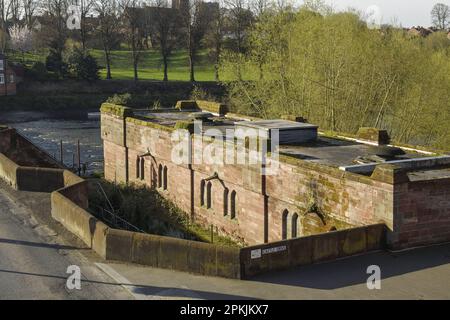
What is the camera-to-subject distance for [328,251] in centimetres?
1652

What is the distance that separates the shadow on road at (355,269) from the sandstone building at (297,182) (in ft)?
2.30

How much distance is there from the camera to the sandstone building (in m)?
18.5

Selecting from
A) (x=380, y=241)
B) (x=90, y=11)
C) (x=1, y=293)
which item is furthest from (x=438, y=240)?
(x=90, y=11)

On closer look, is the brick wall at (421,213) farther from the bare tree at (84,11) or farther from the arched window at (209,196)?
the bare tree at (84,11)

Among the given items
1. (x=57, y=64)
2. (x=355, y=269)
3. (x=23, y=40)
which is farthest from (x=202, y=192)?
(x=23, y=40)

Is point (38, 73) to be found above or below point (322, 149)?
above

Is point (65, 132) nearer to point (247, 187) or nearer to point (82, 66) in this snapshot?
point (82, 66)

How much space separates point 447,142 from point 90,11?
229 ft

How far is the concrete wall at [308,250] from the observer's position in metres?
15.5

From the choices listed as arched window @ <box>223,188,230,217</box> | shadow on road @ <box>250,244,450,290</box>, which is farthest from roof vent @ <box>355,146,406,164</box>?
arched window @ <box>223,188,230,217</box>

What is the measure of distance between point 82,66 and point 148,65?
21.9 m

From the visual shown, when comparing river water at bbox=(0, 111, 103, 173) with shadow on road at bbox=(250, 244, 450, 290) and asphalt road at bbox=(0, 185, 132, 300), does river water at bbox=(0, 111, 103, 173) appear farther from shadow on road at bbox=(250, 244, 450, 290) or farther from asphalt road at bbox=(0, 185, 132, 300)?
shadow on road at bbox=(250, 244, 450, 290)

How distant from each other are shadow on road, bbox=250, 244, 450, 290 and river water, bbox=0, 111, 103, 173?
32872 millimetres

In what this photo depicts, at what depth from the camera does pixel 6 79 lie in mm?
81562
